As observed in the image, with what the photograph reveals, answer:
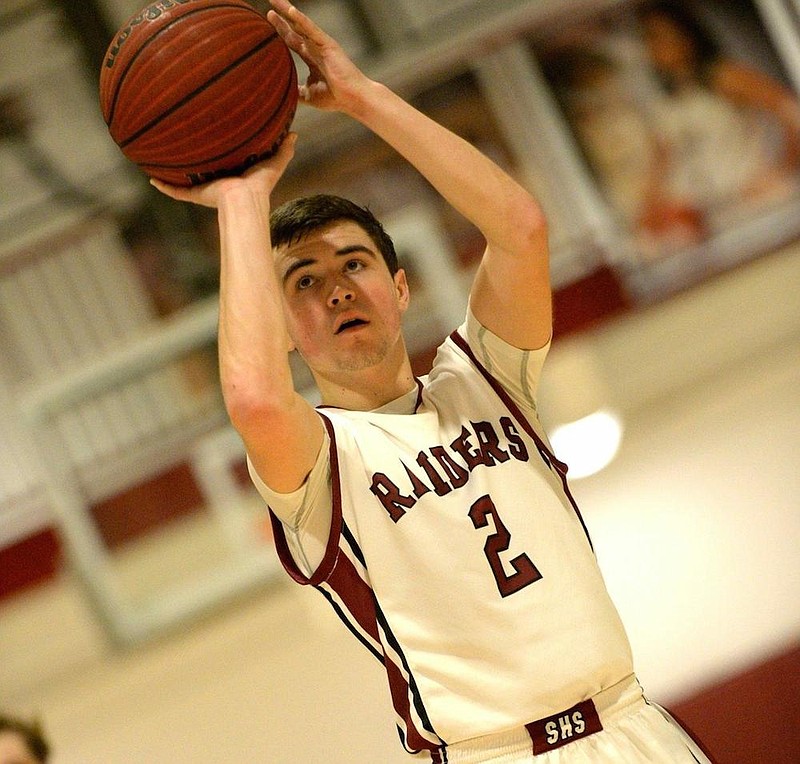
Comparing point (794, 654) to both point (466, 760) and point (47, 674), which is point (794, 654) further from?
point (47, 674)

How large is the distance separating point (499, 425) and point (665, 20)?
849cm

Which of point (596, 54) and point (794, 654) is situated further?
point (596, 54)

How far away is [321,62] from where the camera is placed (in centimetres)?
195

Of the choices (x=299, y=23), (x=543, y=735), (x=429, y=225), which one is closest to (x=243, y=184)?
(x=299, y=23)

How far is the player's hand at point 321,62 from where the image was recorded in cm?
193

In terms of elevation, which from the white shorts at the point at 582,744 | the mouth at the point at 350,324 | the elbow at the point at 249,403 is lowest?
the white shorts at the point at 582,744

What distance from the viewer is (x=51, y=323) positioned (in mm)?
9789

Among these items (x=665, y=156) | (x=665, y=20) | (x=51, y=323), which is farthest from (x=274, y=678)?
(x=665, y=20)

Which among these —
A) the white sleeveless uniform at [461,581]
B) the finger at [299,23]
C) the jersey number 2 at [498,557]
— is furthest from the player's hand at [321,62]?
the jersey number 2 at [498,557]

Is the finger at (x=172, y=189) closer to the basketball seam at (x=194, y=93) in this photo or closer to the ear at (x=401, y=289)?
the basketball seam at (x=194, y=93)

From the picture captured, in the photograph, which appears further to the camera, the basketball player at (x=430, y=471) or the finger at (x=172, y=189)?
the finger at (x=172, y=189)

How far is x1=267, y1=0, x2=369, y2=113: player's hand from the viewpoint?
1.93 meters

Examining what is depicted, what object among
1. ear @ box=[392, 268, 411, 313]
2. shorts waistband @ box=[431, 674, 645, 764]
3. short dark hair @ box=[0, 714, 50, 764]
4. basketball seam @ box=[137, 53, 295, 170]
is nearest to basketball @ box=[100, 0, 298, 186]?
basketball seam @ box=[137, 53, 295, 170]

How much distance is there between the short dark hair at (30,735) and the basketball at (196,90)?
180 centimetres
